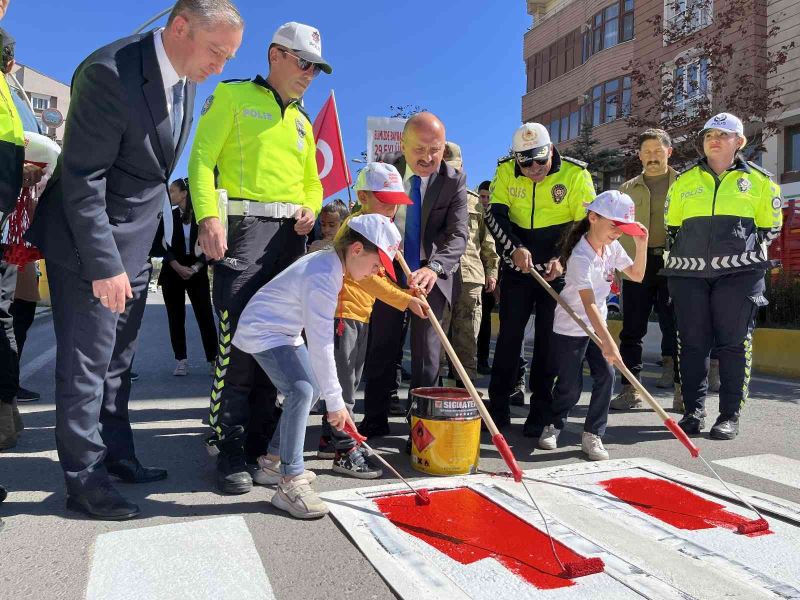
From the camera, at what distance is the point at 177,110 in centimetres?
314

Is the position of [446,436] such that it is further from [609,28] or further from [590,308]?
[609,28]

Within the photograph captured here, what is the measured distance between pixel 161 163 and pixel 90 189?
391 millimetres

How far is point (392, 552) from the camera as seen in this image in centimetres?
252

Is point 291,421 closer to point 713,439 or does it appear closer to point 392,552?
point 392,552

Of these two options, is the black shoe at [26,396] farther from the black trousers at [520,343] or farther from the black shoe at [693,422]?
the black shoe at [693,422]

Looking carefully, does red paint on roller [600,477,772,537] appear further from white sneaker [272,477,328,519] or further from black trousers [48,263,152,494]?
black trousers [48,263,152,494]

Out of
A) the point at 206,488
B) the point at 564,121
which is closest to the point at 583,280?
the point at 206,488

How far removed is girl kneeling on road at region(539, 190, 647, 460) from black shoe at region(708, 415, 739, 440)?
3.15ft

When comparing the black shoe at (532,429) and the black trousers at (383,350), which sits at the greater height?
the black trousers at (383,350)

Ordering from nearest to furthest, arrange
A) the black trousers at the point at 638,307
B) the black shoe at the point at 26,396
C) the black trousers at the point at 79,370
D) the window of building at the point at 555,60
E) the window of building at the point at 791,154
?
the black trousers at the point at 79,370
the black shoe at the point at 26,396
the black trousers at the point at 638,307
the window of building at the point at 791,154
the window of building at the point at 555,60

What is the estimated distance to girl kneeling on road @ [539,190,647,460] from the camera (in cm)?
409

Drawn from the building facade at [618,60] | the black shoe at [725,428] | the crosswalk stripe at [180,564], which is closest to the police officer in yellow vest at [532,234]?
the black shoe at [725,428]

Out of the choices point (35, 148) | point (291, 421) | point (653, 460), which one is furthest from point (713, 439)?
point (35, 148)

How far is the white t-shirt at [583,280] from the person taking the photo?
417 cm
